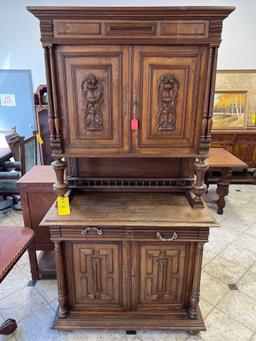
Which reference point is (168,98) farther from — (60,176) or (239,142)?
(239,142)

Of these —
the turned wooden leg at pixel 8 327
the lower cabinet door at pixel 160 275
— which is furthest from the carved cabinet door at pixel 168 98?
the turned wooden leg at pixel 8 327

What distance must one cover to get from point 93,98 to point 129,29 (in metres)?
0.41

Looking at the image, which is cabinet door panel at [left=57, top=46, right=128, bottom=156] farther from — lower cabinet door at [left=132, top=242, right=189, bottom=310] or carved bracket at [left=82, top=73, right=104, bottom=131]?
lower cabinet door at [left=132, top=242, right=189, bottom=310]

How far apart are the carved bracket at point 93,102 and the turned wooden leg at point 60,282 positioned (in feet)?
2.55

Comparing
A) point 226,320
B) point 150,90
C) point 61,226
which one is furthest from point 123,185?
point 226,320

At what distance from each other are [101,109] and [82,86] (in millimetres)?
166

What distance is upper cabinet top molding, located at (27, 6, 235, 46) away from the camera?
4.16 feet

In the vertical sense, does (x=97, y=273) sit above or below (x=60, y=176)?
below

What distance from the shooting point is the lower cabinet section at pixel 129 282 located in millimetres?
1600

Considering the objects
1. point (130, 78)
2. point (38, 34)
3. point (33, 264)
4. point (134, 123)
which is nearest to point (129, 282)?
point (33, 264)

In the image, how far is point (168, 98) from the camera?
4.71 feet

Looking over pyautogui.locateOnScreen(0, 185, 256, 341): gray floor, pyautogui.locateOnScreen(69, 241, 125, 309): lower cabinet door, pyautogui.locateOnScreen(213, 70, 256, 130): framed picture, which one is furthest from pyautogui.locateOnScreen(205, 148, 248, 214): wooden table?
pyautogui.locateOnScreen(69, 241, 125, 309): lower cabinet door

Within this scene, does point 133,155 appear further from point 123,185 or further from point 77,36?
point 77,36

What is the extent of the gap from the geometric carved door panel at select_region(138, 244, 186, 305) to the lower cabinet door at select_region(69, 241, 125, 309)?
15 cm
